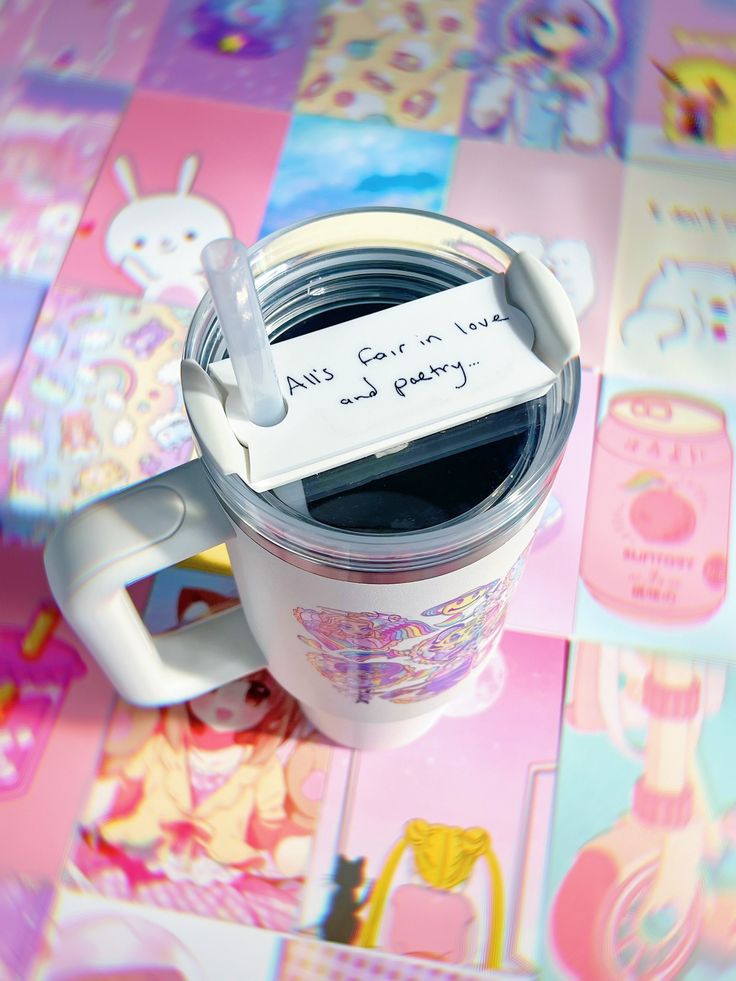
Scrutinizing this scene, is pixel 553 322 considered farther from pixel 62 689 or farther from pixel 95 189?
pixel 95 189

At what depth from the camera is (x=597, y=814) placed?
1.93 feet

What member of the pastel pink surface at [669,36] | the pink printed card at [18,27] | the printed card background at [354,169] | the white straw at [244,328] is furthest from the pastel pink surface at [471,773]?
the pink printed card at [18,27]

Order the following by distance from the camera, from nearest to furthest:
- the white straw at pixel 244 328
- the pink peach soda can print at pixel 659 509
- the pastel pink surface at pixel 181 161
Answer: the white straw at pixel 244 328 → the pink peach soda can print at pixel 659 509 → the pastel pink surface at pixel 181 161

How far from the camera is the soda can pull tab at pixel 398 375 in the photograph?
36 cm

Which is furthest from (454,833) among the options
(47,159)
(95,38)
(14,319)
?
(95,38)

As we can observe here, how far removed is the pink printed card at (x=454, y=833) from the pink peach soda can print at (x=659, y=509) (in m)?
0.08

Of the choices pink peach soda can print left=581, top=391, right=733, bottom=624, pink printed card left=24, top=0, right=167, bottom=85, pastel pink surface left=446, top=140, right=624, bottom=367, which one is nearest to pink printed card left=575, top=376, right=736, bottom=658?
pink peach soda can print left=581, top=391, right=733, bottom=624

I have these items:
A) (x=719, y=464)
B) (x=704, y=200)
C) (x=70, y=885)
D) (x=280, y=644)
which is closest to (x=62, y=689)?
(x=70, y=885)

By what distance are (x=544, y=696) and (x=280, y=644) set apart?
22cm

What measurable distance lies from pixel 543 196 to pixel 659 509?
0.91 feet

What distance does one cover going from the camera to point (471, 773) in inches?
23.6

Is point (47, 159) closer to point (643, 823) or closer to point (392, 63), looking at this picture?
point (392, 63)

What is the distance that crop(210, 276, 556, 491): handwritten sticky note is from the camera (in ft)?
1.19

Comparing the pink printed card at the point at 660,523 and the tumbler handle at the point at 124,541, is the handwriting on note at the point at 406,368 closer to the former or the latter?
the tumbler handle at the point at 124,541
